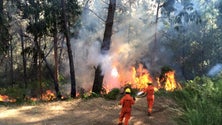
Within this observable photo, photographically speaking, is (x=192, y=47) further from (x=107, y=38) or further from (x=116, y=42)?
(x=107, y=38)

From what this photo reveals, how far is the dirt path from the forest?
5 centimetres

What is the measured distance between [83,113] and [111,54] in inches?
1099

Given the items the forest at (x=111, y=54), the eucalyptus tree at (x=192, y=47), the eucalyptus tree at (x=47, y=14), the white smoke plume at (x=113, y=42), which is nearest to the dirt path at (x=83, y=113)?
the forest at (x=111, y=54)

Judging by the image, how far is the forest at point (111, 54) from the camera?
15227 mm

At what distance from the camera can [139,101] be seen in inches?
602

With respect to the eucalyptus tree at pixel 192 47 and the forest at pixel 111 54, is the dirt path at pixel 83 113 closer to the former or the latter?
the forest at pixel 111 54

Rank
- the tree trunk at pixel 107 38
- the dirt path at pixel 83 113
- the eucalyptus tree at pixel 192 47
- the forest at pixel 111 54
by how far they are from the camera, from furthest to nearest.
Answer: the eucalyptus tree at pixel 192 47, the tree trunk at pixel 107 38, the forest at pixel 111 54, the dirt path at pixel 83 113

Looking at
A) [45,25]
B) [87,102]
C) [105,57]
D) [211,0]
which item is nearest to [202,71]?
[211,0]

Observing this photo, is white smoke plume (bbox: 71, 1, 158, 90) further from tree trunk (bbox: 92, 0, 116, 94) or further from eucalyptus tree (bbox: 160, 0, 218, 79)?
tree trunk (bbox: 92, 0, 116, 94)

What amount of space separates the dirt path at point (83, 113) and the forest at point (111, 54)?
5cm

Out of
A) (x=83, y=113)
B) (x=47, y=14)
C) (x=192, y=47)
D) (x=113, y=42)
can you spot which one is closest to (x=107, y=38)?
(x=83, y=113)

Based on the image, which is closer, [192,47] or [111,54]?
[111,54]

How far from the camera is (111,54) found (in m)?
41.3

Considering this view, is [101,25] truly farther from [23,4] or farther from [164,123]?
[164,123]
